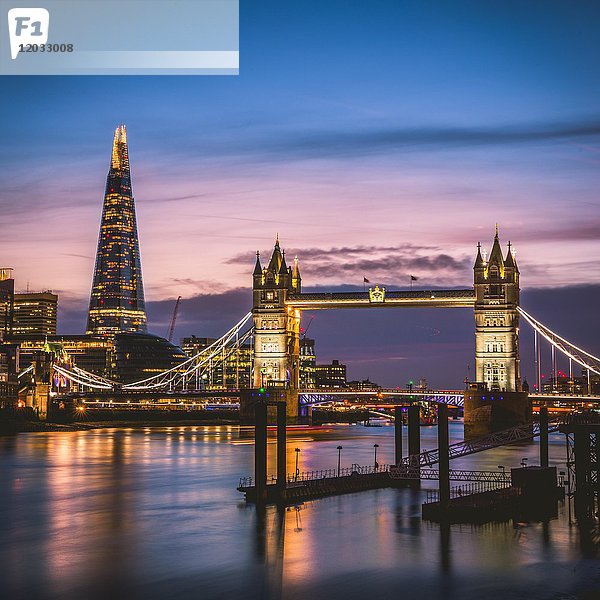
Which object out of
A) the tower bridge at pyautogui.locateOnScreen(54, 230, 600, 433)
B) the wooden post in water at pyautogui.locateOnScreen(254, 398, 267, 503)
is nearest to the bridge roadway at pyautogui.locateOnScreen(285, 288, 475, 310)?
the tower bridge at pyautogui.locateOnScreen(54, 230, 600, 433)

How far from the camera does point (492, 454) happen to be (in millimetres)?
102812

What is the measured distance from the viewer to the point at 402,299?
5443 inches

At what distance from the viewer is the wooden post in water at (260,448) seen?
2096 inches

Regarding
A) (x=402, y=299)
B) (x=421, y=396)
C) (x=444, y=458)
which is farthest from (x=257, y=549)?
(x=421, y=396)

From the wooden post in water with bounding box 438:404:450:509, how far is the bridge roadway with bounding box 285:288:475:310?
278 feet

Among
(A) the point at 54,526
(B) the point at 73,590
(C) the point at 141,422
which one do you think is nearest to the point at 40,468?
(A) the point at 54,526

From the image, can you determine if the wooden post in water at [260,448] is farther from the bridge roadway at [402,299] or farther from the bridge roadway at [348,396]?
the bridge roadway at [402,299]

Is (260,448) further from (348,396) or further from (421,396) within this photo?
(348,396)

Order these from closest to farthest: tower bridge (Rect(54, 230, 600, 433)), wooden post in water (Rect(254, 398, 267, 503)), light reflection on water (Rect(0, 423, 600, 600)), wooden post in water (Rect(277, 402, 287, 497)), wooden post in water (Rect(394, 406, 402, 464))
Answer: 1. light reflection on water (Rect(0, 423, 600, 600))
2. wooden post in water (Rect(254, 398, 267, 503))
3. wooden post in water (Rect(277, 402, 287, 497))
4. wooden post in water (Rect(394, 406, 402, 464))
5. tower bridge (Rect(54, 230, 600, 433))

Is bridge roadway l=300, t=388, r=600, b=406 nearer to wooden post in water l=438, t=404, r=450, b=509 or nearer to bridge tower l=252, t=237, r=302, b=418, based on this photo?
bridge tower l=252, t=237, r=302, b=418

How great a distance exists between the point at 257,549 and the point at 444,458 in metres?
9.81

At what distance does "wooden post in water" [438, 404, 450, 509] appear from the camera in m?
49.8

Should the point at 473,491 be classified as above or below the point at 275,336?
below

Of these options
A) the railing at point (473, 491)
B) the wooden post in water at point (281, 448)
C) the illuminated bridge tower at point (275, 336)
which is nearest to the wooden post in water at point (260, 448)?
the wooden post in water at point (281, 448)
